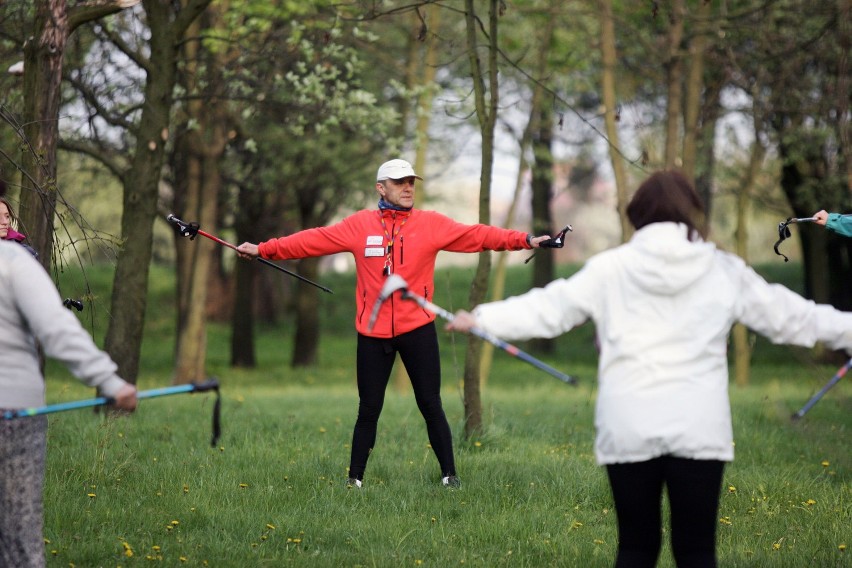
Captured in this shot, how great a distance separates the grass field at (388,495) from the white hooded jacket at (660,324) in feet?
4.04

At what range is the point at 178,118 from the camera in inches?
610

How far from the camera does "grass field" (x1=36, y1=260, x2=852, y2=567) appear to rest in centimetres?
568

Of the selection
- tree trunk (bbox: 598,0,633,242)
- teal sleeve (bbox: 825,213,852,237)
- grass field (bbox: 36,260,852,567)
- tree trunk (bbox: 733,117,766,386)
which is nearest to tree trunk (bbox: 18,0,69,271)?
grass field (bbox: 36,260,852,567)

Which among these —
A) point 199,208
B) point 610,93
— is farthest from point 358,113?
point 199,208

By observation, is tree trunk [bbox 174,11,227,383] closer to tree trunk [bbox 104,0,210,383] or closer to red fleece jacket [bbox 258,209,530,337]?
tree trunk [bbox 104,0,210,383]

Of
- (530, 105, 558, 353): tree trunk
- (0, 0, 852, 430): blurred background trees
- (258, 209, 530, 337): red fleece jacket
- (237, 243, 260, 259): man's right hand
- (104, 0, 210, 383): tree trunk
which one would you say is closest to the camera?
(258, 209, 530, 337): red fleece jacket

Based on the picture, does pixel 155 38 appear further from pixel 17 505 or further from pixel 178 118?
pixel 17 505

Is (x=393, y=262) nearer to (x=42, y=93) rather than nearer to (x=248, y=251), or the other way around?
(x=248, y=251)

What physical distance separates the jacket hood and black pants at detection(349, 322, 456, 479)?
310 centimetres

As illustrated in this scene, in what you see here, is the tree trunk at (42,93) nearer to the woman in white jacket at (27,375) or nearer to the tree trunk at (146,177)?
the tree trunk at (146,177)

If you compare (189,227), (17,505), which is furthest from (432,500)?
(17,505)

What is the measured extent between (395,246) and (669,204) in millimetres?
3136

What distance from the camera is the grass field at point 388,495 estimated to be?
568 centimetres

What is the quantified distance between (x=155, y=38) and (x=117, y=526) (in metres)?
6.81
